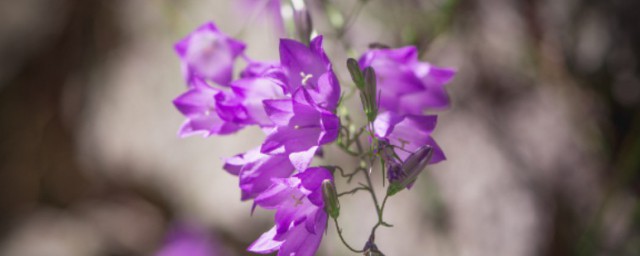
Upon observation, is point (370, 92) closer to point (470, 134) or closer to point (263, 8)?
point (470, 134)

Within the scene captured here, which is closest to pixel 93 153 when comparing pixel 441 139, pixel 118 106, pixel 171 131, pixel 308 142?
pixel 118 106

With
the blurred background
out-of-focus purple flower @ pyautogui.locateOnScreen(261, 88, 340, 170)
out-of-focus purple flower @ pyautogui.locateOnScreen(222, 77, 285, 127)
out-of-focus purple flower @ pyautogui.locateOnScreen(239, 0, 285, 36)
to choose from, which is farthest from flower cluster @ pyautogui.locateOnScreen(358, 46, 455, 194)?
out-of-focus purple flower @ pyautogui.locateOnScreen(239, 0, 285, 36)

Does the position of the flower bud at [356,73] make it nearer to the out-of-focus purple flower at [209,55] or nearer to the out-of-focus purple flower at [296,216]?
the out-of-focus purple flower at [296,216]

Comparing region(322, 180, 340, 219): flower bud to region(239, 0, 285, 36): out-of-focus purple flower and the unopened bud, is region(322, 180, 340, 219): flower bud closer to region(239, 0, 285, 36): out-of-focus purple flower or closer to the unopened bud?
the unopened bud

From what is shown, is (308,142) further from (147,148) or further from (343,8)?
(147,148)

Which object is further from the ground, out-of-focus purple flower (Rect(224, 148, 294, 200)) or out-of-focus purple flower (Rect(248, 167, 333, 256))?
out-of-focus purple flower (Rect(224, 148, 294, 200))

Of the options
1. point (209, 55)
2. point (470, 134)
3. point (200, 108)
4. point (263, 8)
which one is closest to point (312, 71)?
point (200, 108)
